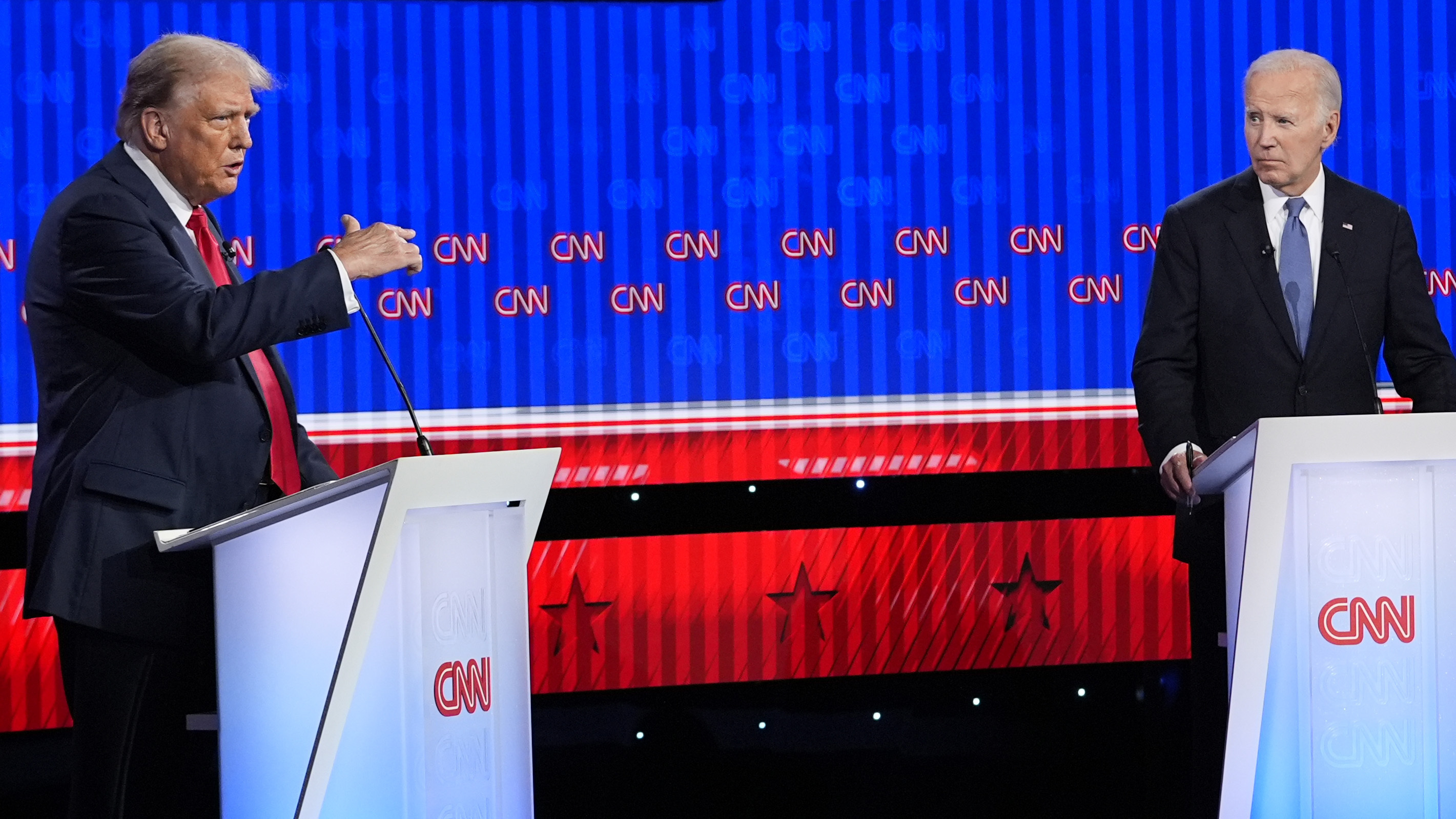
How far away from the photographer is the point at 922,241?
3.67 meters

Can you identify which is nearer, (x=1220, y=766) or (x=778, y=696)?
(x=1220, y=766)

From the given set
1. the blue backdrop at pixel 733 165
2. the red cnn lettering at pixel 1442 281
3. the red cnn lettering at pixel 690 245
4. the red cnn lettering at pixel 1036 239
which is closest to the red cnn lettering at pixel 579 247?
the blue backdrop at pixel 733 165

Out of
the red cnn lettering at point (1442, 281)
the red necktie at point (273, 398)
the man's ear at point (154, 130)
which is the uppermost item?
the man's ear at point (154, 130)

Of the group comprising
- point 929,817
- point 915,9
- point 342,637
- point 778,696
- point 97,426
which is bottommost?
point 929,817

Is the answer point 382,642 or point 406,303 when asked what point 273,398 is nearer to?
point 382,642

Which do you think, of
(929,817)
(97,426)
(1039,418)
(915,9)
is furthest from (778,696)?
(97,426)

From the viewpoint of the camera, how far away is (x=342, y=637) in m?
1.89

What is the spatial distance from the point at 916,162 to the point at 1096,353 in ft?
2.19

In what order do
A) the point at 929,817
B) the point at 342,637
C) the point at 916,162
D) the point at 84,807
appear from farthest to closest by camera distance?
the point at 916,162, the point at 929,817, the point at 84,807, the point at 342,637

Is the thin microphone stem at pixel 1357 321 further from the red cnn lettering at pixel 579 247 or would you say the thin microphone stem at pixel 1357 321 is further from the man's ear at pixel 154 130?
the man's ear at pixel 154 130

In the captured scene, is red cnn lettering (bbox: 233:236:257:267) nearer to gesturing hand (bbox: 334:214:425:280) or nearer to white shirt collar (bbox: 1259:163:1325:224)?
gesturing hand (bbox: 334:214:425:280)

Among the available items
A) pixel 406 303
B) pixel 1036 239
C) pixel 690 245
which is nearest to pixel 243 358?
pixel 406 303

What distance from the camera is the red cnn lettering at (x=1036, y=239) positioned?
3.71 metres

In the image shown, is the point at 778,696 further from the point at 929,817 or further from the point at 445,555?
the point at 445,555
